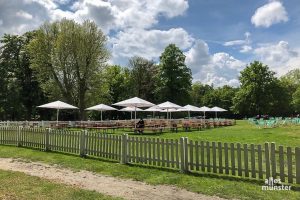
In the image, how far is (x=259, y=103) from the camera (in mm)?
74312

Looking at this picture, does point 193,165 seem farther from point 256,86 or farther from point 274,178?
point 256,86

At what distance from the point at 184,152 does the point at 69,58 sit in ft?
125

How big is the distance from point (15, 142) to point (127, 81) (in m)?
55.7

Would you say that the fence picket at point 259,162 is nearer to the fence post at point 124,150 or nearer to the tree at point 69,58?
the fence post at point 124,150

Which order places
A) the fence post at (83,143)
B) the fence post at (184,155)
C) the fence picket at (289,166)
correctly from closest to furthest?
1. the fence picket at (289,166)
2. the fence post at (184,155)
3. the fence post at (83,143)

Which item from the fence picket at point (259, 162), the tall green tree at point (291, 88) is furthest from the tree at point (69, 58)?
the tall green tree at point (291, 88)

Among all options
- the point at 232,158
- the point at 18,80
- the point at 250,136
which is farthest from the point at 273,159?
the point at 18,80

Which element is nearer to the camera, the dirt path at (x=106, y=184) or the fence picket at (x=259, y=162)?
the dirt path at (x=106, y=184)

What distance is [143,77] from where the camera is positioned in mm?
74375

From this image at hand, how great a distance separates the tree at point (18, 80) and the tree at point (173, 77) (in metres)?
23.1

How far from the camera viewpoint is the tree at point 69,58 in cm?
4547

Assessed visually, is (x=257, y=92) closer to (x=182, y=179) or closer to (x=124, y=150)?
(x=124, y=150)

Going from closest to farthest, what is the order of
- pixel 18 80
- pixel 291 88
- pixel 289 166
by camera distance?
pixel 289 166
pixel 18 80
pixel 291 88

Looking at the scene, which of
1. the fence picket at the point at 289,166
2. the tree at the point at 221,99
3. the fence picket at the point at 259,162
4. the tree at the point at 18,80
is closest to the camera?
the fence picket at the point at 289,166
